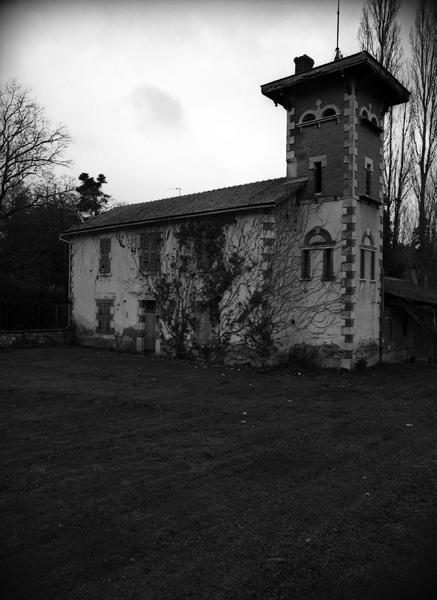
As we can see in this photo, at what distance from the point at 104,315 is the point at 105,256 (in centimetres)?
291

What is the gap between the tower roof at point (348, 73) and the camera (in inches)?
593

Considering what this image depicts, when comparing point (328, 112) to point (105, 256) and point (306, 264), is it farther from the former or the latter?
point (105, 256)

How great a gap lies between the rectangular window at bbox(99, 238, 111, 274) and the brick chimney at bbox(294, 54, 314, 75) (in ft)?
37.3

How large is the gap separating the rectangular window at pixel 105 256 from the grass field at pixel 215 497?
36.9 ft

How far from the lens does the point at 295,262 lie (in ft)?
54.4

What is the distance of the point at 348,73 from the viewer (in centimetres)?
1548

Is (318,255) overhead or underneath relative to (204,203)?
underneath

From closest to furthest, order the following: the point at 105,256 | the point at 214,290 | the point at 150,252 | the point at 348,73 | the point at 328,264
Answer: the point at 348,73
the point at 328,264
the point at 214,290
the point at 150,252
the point at 105,256

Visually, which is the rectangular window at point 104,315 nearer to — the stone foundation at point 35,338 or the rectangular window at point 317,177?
the stone foundation at point 35,338

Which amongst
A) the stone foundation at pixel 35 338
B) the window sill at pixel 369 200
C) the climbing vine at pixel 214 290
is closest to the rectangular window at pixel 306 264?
the climbing vine at pixel 214 290

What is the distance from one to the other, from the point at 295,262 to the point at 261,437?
32.1ft

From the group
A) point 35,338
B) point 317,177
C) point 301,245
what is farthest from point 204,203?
point 35,338

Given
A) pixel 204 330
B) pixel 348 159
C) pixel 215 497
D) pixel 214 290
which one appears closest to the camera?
pixel 215 497

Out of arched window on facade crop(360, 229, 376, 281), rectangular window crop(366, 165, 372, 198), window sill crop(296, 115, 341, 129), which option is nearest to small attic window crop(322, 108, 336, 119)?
window sill crop(296, 115, 341, 129)
